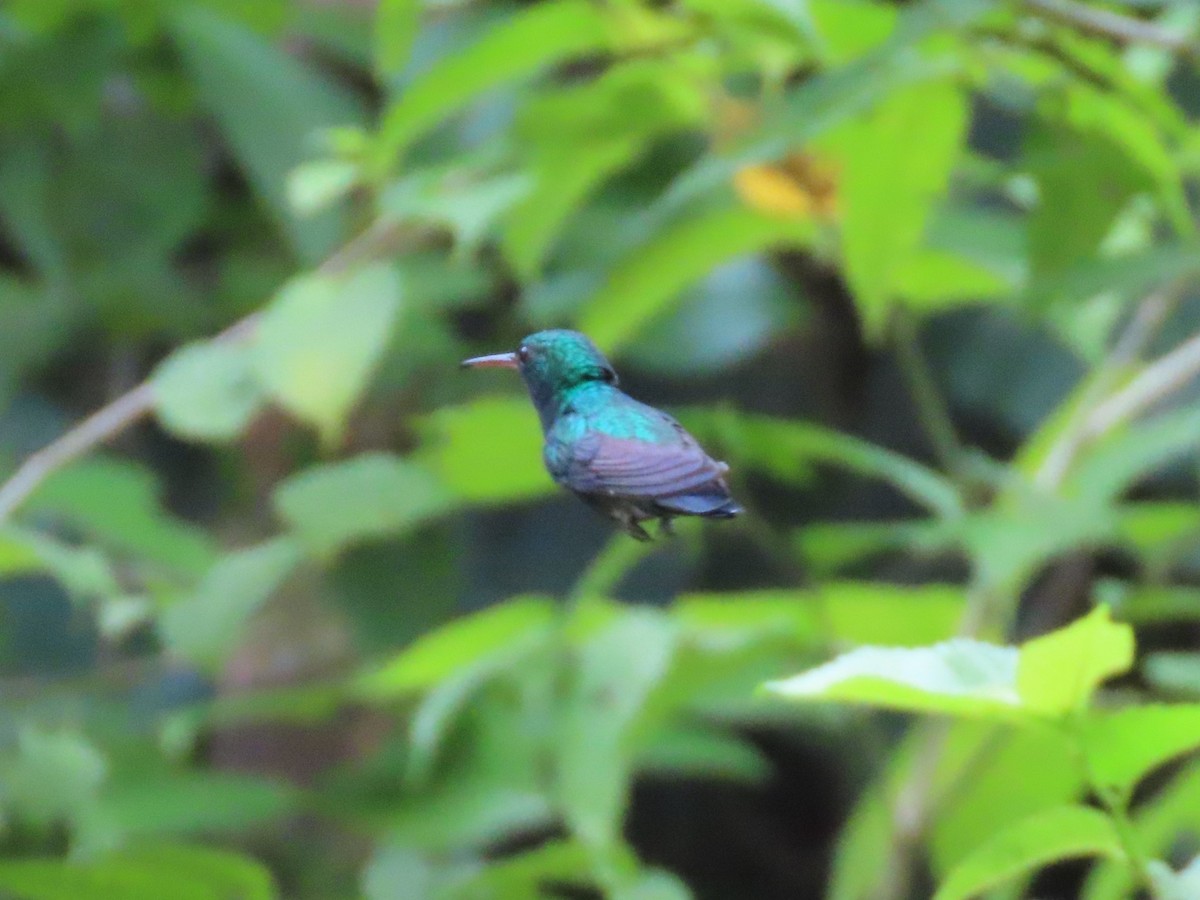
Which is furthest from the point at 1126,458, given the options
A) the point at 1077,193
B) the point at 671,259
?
the point at 671,259

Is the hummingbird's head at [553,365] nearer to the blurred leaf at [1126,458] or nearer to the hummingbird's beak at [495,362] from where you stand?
the hummingbird's beak at [495,362]

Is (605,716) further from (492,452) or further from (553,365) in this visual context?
(553,365)

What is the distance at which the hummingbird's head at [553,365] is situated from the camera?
15.4 inches

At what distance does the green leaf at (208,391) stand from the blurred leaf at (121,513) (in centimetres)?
39

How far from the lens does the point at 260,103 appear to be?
1.54 meters

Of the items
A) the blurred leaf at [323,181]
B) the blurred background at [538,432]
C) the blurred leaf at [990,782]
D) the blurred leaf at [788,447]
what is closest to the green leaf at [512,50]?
the blurred background at [538,432]

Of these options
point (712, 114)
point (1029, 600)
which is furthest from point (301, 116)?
point (1029, 600)

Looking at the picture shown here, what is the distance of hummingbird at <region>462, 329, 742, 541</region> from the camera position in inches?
12.8

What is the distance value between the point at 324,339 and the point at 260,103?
647mm

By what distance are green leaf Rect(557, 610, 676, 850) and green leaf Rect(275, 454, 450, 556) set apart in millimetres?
217

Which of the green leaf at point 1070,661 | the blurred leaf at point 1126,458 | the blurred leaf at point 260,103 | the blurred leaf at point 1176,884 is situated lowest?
the blurred leaf at point 1176,884

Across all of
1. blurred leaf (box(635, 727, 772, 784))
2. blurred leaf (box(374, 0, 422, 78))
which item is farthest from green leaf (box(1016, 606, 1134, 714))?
blurred leaf (box(635, 727, 772, 784))

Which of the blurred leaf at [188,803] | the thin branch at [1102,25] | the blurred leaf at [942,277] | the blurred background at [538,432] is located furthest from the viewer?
the blurred leaf at [188,803]

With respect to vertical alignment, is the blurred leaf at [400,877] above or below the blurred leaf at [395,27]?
below
